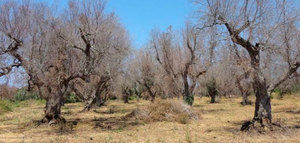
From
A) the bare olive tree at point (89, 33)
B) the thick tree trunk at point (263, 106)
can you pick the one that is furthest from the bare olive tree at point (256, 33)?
the bare olive tree at point (89, 33)

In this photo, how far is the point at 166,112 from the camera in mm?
13773

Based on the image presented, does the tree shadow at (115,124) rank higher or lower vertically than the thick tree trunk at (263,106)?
lower

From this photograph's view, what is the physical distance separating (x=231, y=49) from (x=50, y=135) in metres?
7.42

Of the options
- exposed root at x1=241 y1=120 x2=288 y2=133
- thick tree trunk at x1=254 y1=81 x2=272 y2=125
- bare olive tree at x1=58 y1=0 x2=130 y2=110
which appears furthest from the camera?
bare olive tree at x1=58 y1=0 x2=130 y2=110

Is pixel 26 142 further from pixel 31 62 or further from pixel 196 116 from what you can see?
pixel 196 116

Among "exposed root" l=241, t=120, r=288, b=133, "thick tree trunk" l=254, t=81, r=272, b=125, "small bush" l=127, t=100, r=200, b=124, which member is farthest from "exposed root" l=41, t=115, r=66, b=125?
"thick tree trunk" l=254, t=81, r=272, b=125

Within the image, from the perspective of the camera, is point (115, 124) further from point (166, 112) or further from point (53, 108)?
point (53, 108)

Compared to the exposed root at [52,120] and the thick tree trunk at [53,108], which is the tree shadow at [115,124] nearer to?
the exposed root at [52,120]

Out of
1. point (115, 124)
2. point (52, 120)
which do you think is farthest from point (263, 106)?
point (52, 120)

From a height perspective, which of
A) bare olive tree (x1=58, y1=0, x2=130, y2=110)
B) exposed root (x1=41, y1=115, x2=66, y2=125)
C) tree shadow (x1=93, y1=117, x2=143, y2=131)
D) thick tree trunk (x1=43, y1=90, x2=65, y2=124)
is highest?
bare olive tree (x1=58, y1=0, x2=130, y2=110)

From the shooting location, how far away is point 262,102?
9086mm

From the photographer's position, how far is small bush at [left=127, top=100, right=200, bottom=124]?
13.4m

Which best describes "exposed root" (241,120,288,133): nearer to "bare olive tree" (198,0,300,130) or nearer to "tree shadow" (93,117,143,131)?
"bare olive tree" (198,0,300,130)

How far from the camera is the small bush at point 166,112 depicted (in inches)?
527
